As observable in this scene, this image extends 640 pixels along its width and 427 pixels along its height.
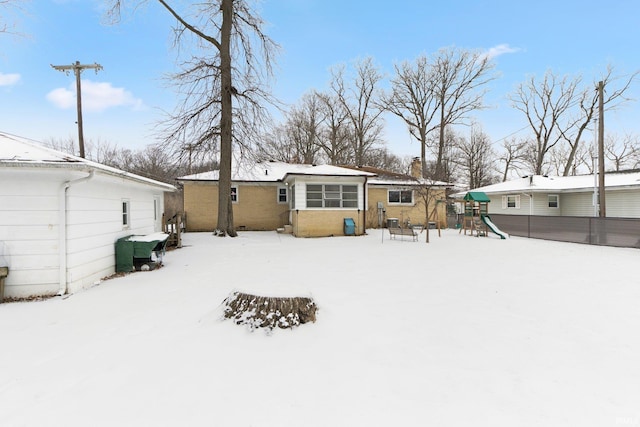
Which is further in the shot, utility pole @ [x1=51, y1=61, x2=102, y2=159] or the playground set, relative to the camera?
utility pole @ [x1=51, y1=61, x2=102, y2=159]

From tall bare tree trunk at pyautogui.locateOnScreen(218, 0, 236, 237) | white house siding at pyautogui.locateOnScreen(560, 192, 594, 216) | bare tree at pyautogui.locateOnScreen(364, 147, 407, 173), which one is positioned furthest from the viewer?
bare tree at pyautogui.locateOnScreen(364, 147, 407, 173)

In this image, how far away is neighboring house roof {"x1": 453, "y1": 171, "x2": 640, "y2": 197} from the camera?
1784 cm

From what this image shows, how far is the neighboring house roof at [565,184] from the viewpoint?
58.5 feet

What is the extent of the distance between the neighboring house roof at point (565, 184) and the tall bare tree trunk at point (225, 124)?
1978 centimetres

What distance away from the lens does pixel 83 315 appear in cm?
452

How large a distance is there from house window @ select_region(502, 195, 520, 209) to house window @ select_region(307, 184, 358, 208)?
1458 cm

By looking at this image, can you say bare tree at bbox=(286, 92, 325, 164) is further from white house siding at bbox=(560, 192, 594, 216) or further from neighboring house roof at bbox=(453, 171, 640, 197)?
white house siding at bbox=(560, 192, 594, 216)

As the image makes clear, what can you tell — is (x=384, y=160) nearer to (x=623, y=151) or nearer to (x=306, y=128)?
(x=306, y=128)

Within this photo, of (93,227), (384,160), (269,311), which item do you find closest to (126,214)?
(93,227)

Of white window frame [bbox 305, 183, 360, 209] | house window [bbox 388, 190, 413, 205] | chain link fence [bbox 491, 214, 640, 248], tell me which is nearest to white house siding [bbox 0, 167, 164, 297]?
white window frame [bbox 305, 183, 360, 209]

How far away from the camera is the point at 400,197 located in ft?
65.5

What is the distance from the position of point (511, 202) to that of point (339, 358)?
80.8 feet

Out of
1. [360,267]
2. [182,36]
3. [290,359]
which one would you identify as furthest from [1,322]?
[182,36]

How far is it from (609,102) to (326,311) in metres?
33.0
